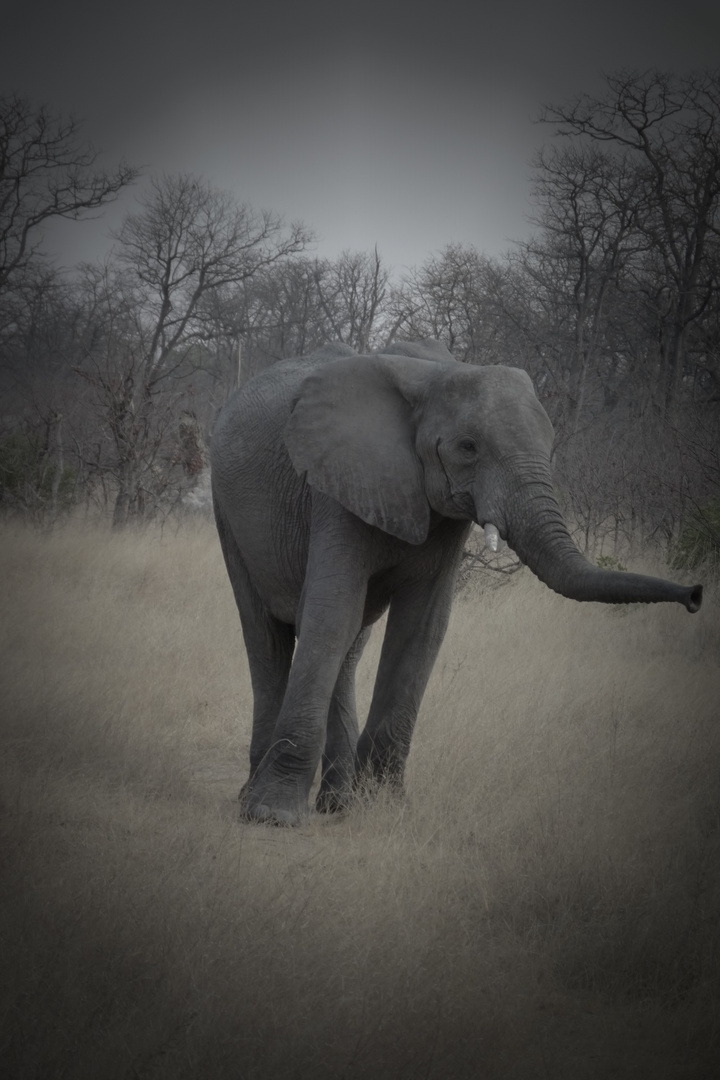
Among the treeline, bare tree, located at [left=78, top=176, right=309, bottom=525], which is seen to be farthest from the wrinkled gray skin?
bare tree, located at [left=78, top=176, right=309, bottom=525]

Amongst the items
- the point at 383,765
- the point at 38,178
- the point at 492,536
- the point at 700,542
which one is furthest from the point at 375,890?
the point at 38,178

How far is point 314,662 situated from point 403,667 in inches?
20.9

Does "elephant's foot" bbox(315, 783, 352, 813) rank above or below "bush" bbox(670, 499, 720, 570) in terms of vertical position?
below

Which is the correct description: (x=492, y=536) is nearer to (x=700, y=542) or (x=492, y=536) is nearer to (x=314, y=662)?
(x=314, y=662)

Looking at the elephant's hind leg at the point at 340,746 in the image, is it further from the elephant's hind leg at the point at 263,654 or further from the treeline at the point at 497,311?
the treeline at the point at 497,311

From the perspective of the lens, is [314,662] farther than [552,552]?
Yes

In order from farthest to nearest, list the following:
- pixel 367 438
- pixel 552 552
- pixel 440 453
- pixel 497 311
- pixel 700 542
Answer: pixel 497 311
pixel 700 542
pixel 367 438
pixel 440 453
pixel 552 552

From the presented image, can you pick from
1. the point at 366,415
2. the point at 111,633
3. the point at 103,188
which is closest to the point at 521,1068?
the point at 366,415

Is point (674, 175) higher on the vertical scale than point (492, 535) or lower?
higher

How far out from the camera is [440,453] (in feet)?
16.1

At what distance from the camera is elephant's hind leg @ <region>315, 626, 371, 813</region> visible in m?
5.75

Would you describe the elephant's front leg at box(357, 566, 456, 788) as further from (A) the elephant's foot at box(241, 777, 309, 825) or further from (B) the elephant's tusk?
(B) the elephant's tusk

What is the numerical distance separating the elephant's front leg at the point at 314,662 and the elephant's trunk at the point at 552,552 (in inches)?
35.9

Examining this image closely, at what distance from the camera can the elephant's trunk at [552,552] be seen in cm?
427
